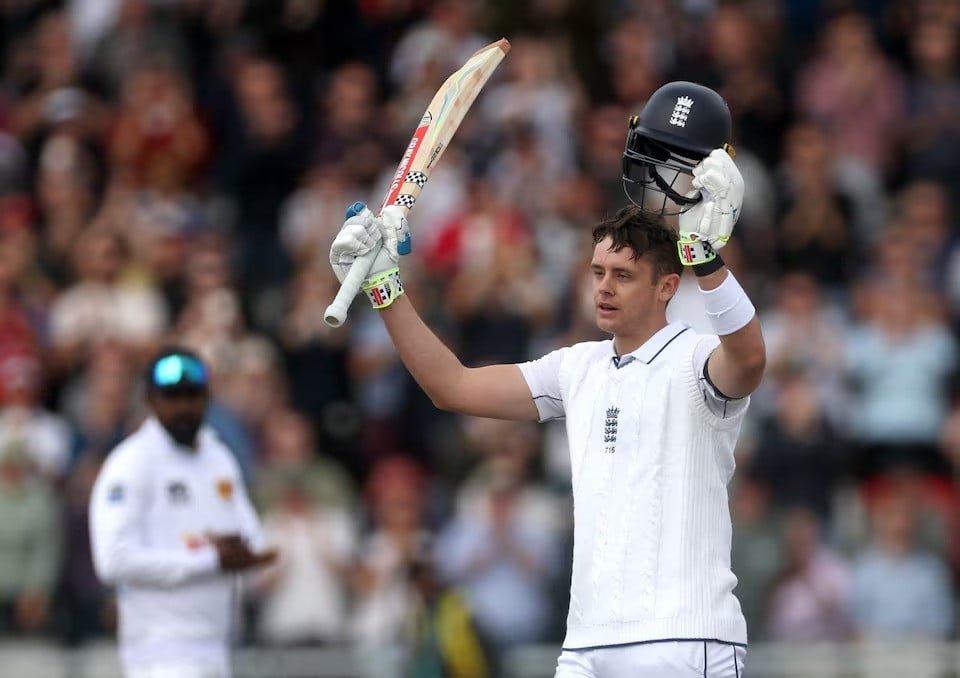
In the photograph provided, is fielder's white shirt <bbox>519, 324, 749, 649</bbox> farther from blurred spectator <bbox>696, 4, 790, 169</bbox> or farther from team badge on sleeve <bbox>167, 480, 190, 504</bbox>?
blurred spectator <bbox>696, 4, 790, 169</bbox>

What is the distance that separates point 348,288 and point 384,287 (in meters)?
0.25

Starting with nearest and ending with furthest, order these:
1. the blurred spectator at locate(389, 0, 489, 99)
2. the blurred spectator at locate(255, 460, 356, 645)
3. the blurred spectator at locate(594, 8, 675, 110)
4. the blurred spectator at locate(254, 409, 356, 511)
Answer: the blurred spectator at locate(255, 460, 356, 645), the blurred spectator at locate(254, 409, 356, 511), the blurred spectator at locate(594, 8, 675, 110), the blurred spectator at locate(389, 0, 489, 99)

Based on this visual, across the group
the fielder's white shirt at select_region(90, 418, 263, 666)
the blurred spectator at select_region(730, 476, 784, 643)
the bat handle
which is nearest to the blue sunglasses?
the fielder's white shirt at select_region(90, 418, 263, 666)

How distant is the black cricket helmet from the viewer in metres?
6.20

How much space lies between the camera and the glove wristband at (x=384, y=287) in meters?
6.75

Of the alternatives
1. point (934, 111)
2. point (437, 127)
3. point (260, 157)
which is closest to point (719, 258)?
point (437, 127)

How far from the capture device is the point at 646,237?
6645mm

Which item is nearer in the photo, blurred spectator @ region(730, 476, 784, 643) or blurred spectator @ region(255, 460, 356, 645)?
blurred spectator @ region(730, 476, 784, 643)

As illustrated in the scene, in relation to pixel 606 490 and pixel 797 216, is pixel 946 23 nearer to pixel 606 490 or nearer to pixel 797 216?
pixel 797 216

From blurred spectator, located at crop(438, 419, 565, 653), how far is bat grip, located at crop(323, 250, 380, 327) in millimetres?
4997

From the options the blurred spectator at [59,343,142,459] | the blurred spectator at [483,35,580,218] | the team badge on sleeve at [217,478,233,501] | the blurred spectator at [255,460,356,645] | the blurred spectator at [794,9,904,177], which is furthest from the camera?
the blurred spectator at [794,9,904,177]

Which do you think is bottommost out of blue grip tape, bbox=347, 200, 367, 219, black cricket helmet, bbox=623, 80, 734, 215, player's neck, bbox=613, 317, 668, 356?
player's neck, bbox=613, 317, 668, 356

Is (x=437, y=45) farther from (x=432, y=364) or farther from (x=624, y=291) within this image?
(x=624, y=291)

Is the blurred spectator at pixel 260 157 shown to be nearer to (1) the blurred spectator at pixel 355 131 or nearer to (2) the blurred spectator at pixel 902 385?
(1) the blurred spectator at pixel 355 131
